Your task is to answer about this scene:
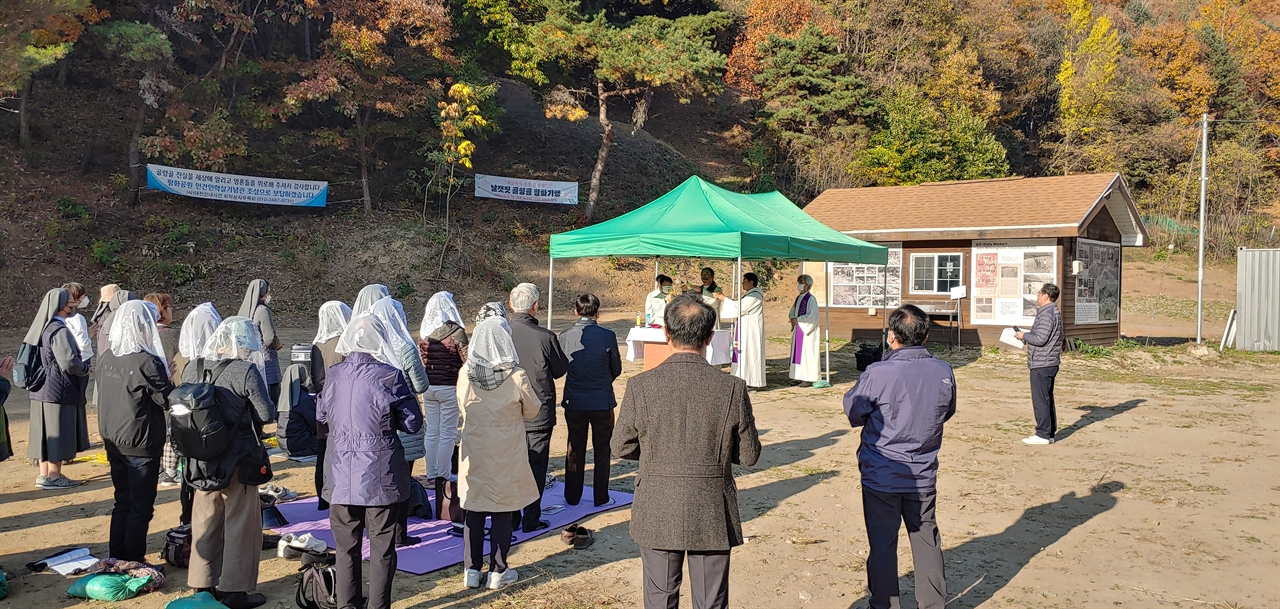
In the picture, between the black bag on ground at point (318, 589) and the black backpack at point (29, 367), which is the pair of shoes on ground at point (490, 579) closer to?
the black bag on ground at point (318, 589)

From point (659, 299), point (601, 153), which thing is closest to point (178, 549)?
point (659, 299)

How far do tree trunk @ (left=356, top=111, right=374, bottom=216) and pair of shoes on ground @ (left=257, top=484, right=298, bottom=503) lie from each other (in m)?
18.7

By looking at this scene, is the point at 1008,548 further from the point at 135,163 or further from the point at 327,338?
the point at 135,163

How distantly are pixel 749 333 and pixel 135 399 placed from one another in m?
8.30

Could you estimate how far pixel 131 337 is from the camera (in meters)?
4.48

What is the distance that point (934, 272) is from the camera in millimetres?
18312

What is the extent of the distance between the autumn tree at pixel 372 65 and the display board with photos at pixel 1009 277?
1538 centimetres

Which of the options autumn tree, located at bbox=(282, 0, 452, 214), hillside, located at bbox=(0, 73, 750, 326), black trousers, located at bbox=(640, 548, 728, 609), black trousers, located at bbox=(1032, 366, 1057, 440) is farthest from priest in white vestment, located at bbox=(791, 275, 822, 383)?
autumn tree, located at bbox=(282, 0, 452, 214)

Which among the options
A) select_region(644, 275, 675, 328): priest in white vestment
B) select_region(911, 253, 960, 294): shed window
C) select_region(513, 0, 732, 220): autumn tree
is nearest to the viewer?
select_region(644, 275, 675, 328): priest in white vestment

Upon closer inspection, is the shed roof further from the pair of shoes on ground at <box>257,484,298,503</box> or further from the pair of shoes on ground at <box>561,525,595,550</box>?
the pair of shoes on ground at <box>257,484,298,503</box>

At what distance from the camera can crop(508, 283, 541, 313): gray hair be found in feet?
18.3

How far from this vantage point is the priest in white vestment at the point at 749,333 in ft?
37.5

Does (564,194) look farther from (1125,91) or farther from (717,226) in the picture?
(1125,91)

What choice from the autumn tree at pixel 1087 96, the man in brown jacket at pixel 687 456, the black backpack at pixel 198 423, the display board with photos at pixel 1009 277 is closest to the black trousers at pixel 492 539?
the black backpack at pixel 198 423
